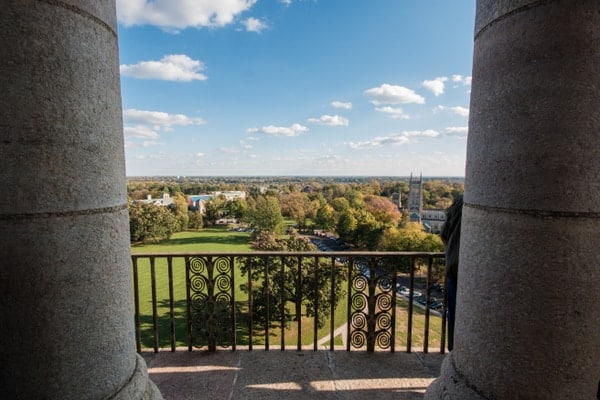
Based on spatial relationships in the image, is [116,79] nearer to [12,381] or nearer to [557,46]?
[12,381]

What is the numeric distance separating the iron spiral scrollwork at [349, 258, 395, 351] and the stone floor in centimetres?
16

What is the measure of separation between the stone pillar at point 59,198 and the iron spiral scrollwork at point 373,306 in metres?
2.34

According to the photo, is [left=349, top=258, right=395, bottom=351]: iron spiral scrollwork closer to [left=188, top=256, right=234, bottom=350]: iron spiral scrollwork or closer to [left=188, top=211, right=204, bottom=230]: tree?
[left=188, top=256, right=234, bottom=350]: iron spiral scrollwork

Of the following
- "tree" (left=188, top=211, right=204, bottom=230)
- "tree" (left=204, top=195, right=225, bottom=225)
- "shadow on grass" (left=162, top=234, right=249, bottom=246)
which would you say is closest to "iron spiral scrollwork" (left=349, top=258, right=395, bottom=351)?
"shadow on grass" (left=162, top=234, right=249, bottom=246)

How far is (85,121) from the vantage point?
1.38 m

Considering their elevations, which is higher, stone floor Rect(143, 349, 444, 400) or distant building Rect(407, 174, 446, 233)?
stone floor Rect(143, 349, 444, 400)

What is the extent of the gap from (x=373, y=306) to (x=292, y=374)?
104cm

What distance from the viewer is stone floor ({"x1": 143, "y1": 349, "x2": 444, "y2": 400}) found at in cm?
260

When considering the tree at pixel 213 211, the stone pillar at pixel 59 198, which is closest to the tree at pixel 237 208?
the tree at pixel 213 211

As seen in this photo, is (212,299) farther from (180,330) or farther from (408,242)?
(408,242)

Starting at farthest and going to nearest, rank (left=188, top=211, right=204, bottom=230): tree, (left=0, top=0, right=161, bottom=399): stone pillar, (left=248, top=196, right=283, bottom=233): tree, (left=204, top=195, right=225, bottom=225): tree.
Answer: (left=204, top=195, right=225, bottom=225): tree
(left=188, top=211, right=204, bottom=230): tree
(left=248, top=196, right=283, bottom=233): tree
(left=0, top=0, right=161, bottom=399): stone pillar

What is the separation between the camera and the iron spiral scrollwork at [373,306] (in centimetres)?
323

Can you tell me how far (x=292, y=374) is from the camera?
9.32 ft

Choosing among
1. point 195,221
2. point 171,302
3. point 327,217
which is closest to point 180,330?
point 171,302
